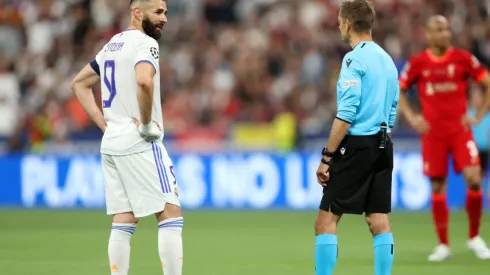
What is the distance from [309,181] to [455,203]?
2457 mm

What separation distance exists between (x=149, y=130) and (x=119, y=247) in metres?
0.90

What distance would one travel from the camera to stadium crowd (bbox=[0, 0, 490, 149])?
19594 mm

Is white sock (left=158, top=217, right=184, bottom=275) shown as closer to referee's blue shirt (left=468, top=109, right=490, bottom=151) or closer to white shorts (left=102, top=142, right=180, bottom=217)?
white shorts (left=102, top=142, right=180, bottom=217)

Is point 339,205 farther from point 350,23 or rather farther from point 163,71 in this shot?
point 163,71

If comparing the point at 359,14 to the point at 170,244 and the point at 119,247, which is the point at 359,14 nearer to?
the point at 170,244

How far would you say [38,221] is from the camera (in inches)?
622

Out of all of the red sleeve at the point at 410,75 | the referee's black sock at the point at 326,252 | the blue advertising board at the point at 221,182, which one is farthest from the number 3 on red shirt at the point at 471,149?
the blue advertising board at the point at 221,182

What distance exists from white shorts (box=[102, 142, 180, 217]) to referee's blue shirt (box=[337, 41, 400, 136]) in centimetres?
133

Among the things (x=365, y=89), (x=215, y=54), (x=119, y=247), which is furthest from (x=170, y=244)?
(x=215, y=54)

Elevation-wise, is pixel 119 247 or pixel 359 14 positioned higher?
pixel 359 14

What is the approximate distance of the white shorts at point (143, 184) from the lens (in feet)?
24.4

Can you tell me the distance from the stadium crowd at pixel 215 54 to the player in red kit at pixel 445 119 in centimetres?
727

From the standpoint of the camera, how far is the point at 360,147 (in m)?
7.73

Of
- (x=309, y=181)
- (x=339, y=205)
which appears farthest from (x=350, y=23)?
(x=309, y=181)
